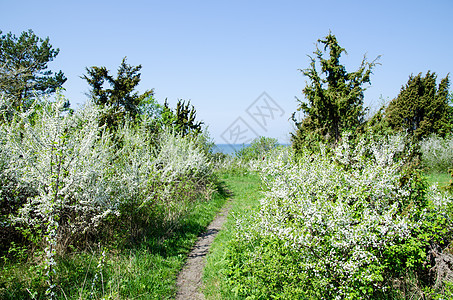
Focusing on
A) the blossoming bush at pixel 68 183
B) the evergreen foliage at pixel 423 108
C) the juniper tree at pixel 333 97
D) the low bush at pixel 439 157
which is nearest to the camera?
the blossoming bush at pixel 68 183

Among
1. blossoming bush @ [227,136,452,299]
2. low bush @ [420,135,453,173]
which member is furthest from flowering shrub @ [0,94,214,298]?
low bush @ [420,135,453,173]

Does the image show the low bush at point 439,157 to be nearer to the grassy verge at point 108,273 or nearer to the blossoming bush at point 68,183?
the grassy verge at point 108,273

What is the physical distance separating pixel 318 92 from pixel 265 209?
13.7 feet

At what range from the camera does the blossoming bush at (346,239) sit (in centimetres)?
301

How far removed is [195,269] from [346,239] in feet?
10.2

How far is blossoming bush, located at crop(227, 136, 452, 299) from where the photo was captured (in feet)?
9.87

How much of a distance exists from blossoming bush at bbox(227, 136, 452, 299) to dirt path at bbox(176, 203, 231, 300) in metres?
0.69

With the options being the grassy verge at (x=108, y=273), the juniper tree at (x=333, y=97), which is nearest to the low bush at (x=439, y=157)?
the juniper tree at (x=333, y=97)

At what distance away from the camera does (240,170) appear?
19406 mm

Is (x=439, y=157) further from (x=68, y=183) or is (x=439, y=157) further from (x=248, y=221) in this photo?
(x=68, y=183)

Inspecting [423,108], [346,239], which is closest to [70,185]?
[346,239]

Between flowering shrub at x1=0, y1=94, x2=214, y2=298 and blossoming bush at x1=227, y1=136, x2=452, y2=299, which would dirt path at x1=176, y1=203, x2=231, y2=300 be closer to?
blossoming bush at x1=227, y1=136, x2=452, y2=299

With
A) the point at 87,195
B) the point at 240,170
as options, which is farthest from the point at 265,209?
the point at 240,170

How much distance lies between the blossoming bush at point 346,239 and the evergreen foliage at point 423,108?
83.5ft
